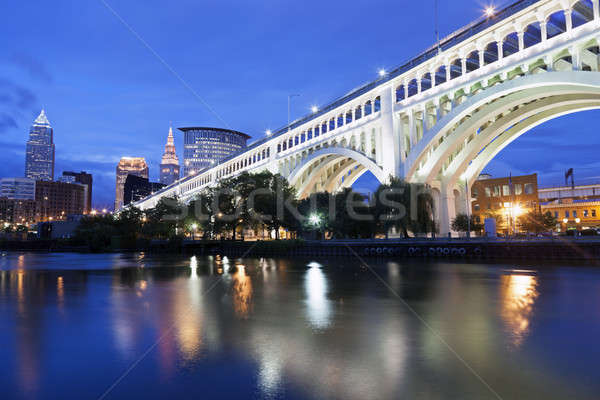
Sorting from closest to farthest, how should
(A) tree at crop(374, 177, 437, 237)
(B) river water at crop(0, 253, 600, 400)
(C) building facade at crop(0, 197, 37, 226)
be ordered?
(B) river water at crop(0, 253, 600, 400)
(A) tree at crop(374, 177, 437, 237)
(C) building facade at crop(0, 197, 37, 226)

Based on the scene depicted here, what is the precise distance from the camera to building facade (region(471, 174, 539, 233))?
77.6 m

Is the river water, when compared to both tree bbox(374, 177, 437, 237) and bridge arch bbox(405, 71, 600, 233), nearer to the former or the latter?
bridge arch bbox(405, 71, 600, 233)

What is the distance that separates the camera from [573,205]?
85750 millimetres

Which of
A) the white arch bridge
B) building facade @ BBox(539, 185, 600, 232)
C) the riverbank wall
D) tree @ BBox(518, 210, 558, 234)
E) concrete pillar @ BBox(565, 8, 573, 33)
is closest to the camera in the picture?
concrete pillar @ BBox(565, 8, 573, 33)

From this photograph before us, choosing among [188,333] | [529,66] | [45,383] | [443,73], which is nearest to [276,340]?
[188,333]

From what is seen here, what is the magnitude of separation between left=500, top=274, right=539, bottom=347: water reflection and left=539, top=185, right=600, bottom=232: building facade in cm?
7557

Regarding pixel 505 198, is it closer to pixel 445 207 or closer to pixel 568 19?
pixel 445 207

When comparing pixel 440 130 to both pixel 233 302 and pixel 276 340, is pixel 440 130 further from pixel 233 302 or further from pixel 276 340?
pixel 276 340

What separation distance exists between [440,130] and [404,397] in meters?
43.0

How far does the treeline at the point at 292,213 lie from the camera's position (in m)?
47.2

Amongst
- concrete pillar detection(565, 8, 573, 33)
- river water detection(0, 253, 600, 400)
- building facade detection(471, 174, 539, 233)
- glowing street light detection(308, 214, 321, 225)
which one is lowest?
river water detection(0, 253, 600, 400)

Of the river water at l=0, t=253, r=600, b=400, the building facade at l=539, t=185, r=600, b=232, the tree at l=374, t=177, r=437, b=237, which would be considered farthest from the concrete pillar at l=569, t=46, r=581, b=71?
the building facade at l=539, t=185, r=600, b=232

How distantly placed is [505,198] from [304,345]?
87139mm

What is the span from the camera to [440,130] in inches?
1767
